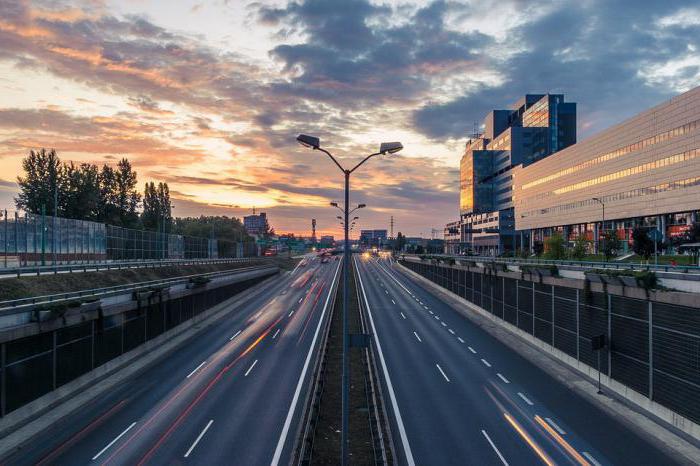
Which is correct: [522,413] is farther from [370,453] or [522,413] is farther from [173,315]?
[173,315]

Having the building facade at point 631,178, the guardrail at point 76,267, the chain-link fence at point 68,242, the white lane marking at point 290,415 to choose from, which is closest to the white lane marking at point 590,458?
the white lane marking at point 290,415

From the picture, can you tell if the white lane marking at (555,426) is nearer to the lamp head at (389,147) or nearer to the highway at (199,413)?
the highway at (199,413)

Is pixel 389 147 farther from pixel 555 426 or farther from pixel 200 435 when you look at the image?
pixel 555 426

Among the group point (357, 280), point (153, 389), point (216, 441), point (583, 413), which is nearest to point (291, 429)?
point (216, 441)

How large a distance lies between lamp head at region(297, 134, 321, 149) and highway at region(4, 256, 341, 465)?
13.0 metres

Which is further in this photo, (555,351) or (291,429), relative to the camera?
(555,351)

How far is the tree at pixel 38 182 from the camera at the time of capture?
90.2m

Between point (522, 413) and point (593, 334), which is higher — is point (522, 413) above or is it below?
below

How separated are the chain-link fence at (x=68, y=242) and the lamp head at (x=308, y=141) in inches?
1339

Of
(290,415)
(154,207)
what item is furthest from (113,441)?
(154,207)

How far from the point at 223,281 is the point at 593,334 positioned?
48739mm

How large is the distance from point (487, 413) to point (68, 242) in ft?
151

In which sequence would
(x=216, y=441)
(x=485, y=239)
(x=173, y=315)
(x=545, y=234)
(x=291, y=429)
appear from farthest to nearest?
1. (x=485, y=239)
2. (x=545, y=234)
3. (x=173, y=315)
4. (x=291, y=429)
5. (x=216, y=441)

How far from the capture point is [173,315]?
153 feet
